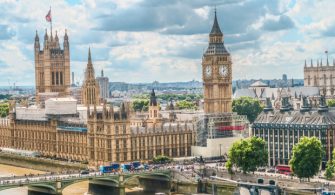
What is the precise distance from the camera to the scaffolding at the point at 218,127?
404 feet

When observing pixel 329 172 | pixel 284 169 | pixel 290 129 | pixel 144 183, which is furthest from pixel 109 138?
pixel 329 172

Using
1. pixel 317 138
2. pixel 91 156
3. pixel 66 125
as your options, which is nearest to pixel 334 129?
pixel 317 138

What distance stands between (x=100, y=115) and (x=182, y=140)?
49.6 feet

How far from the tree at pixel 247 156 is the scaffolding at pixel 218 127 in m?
21.5

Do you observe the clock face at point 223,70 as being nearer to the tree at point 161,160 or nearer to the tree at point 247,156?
the tree at point 161,160

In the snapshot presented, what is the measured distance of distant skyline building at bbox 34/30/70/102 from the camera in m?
182

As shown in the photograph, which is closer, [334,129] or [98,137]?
[334,129]

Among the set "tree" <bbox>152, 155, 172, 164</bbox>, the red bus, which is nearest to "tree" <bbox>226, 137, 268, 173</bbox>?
the red bus

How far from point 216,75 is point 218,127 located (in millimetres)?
8641

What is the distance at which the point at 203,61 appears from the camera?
422 feet

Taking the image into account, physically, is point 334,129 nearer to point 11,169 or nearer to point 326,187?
point 326,187

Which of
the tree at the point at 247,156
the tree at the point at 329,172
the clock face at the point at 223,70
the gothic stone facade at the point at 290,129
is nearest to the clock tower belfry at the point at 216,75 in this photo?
the clock face at the point at 223,70

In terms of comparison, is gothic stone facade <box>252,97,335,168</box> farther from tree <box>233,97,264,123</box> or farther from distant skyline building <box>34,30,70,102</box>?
distant skyline building <box>34,30,70,102</box>

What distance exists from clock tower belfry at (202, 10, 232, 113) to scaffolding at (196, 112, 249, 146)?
5.93 ft
